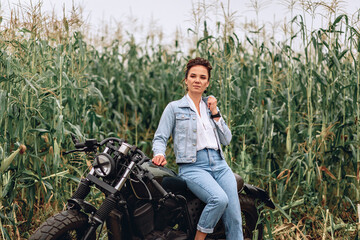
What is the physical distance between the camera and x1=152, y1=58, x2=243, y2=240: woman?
3727 millimetres

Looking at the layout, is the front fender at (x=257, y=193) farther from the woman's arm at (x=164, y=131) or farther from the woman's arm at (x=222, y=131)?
the woman's arm at (x=164, y=131)

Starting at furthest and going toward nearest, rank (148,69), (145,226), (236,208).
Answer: (148,69), (236,208), (145,226)

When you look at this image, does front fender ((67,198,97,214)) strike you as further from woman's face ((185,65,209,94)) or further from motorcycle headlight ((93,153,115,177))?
woman's face ((185,65,209,94))

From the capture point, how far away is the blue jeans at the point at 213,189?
370 centimetres

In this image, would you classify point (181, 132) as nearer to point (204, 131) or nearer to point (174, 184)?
point (204, 131)

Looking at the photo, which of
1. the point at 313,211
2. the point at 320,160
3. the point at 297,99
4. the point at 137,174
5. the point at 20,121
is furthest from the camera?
the point at 297,99

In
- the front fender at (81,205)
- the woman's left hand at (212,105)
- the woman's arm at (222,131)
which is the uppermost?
the woman's left hand at (212,105)

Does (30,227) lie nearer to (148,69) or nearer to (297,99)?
(297,99)

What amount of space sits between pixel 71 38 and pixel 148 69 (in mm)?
3445

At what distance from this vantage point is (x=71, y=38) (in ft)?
17.9

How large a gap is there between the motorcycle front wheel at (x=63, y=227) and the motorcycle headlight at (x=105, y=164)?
346 millimetres

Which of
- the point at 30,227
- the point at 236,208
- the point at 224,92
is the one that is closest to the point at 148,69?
the point at 224,92

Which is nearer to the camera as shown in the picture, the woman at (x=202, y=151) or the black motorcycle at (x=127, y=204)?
the black motorcycle at (x=127, y=204)

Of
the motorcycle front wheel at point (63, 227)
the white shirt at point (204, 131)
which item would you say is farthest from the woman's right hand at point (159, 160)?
the motorcycle front wheel at point (63, 227)
